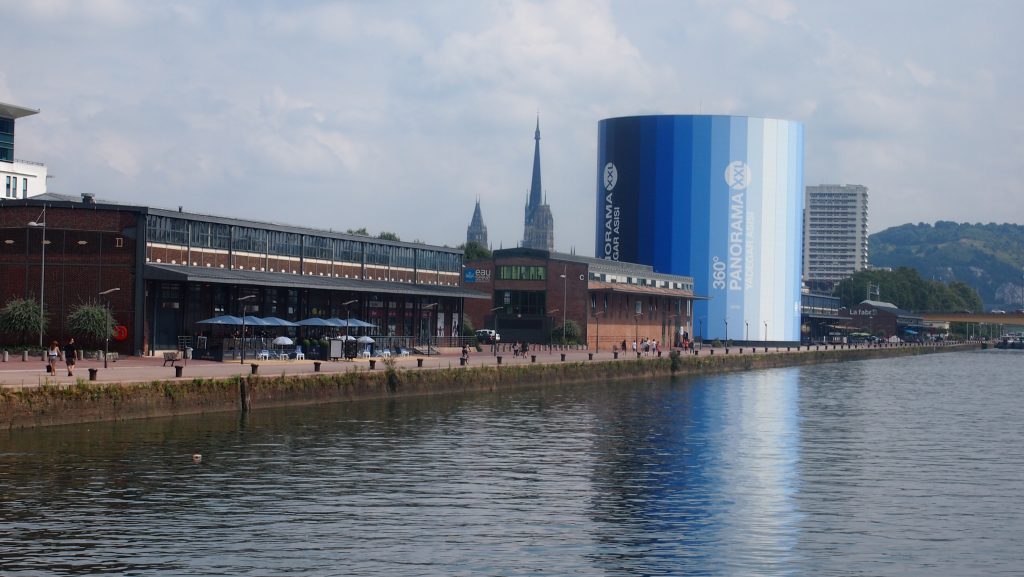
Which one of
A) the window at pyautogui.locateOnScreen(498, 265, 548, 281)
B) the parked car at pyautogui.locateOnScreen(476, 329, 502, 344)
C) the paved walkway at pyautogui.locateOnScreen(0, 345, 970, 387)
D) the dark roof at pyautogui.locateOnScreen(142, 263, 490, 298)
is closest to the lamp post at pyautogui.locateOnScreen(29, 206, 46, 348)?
the paved walkway at pyautogui.locateOnScreen(0, 345, 970, 387)

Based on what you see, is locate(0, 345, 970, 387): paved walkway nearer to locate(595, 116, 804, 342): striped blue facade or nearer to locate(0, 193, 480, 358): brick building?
locate(0, 193, 480, 358): brick building

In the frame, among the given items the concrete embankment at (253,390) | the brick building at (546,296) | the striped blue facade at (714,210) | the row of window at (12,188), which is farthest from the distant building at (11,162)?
the concrete embankment at (253,390)

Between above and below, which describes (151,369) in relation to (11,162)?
below

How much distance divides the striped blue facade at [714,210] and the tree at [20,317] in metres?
116

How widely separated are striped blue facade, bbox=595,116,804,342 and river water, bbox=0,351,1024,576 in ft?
372

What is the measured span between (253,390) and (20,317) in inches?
833

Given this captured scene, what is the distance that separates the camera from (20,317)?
73.0 meters

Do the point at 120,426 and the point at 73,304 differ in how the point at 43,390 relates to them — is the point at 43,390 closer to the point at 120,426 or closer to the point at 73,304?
the point at 120,426

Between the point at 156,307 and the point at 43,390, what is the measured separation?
28.5 metres

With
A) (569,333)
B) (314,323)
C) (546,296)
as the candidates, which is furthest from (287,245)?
(546,296)

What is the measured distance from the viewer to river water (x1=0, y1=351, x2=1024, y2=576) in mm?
30594

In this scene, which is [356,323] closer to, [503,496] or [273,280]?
[273,280]

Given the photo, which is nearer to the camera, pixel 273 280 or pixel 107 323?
pixel 107 323

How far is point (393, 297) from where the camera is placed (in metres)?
103
